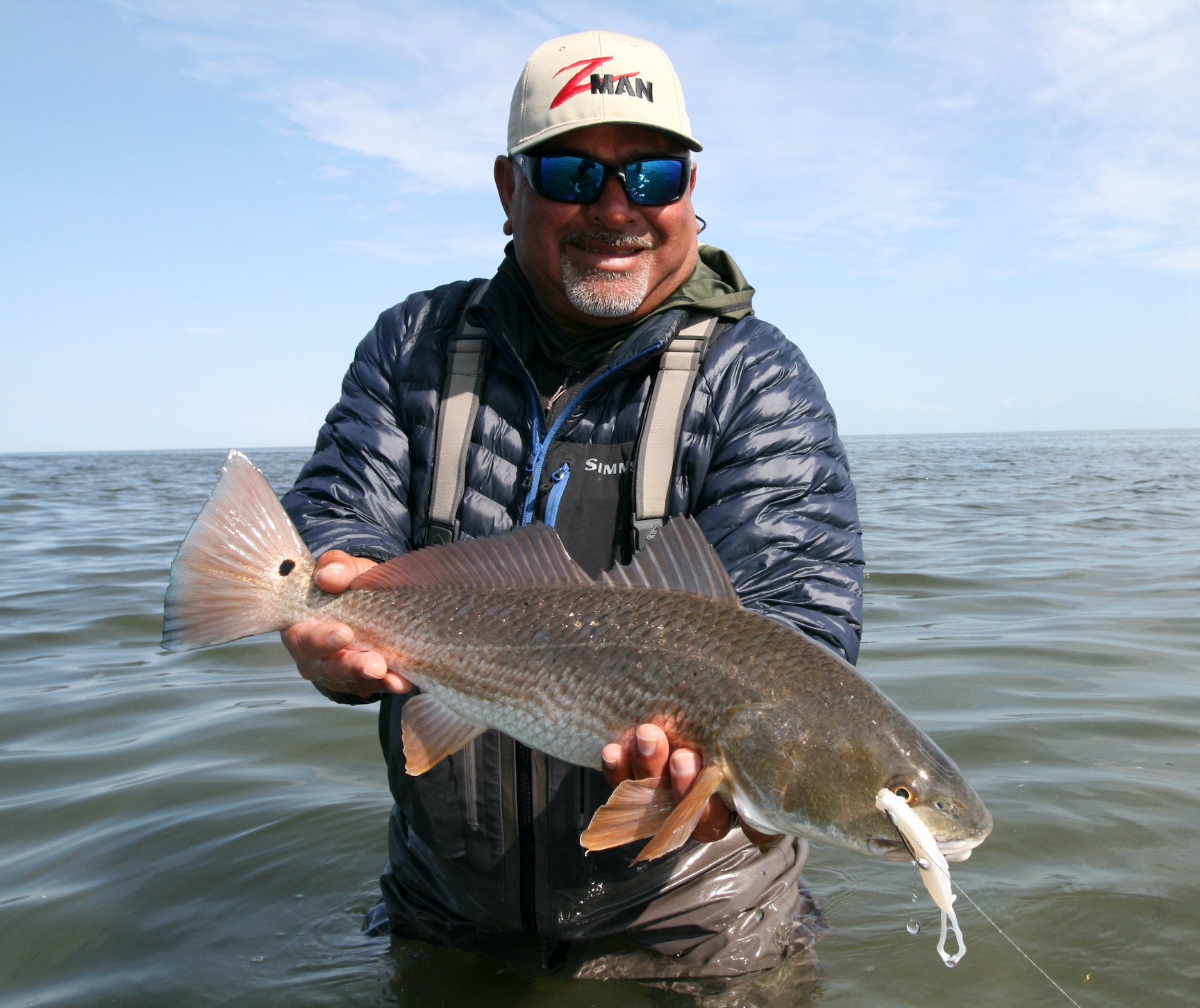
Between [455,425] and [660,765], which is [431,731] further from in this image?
[455,425]

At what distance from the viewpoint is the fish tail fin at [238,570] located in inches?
120

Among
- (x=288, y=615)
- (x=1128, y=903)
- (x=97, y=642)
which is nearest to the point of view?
(x=288, y=615)

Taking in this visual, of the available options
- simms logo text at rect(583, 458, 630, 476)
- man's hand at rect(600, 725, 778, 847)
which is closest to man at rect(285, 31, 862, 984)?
simms logo text at rect(583, 458, 630, 476)

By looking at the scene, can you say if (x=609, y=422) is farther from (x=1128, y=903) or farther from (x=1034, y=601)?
(x=1034, y=601)

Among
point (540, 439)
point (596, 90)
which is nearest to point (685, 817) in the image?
point (540, 439)

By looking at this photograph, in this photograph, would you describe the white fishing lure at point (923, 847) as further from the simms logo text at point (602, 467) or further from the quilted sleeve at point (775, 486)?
the simms logo text at point (602, 467)

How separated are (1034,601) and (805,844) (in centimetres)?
654

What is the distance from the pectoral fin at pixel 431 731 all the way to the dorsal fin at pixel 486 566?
1.23 feet

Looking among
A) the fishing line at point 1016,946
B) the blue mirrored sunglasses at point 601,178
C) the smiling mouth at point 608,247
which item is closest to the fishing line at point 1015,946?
the fishing line at point 1016,946

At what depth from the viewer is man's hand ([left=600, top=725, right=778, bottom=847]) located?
2.58m

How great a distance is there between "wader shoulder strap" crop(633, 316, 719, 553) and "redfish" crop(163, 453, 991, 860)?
458 millimetres

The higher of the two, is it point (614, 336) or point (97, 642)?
point (614, 336)

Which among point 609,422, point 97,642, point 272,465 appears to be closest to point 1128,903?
point 609,422

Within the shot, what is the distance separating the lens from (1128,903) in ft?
13.6
